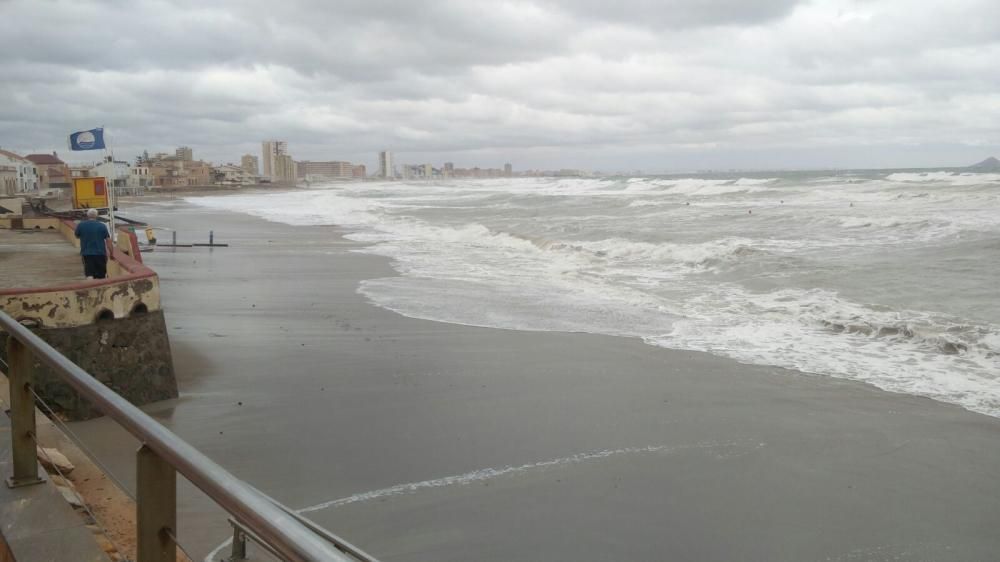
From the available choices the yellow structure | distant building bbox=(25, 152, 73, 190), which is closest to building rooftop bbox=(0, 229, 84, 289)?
the yellow structure

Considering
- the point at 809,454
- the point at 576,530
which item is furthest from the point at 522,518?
the point at 809,454

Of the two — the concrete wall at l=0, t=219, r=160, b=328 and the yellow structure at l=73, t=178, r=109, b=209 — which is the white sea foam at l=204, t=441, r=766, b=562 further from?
the yellow structure at l=73, t=178, r=109, b=209

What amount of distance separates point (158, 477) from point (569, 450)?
14.0ft

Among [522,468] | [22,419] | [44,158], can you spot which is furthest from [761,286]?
[44,158]

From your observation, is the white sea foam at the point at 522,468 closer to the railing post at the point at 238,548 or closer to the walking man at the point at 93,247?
the railing post at the point at 238,548

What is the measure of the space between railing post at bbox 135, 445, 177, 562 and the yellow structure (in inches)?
661

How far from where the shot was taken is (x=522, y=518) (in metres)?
4.69

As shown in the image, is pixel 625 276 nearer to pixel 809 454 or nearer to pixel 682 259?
pixel 682 259

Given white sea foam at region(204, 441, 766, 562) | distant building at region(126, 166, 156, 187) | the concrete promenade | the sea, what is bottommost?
white sea foam at region(204, 441, 766, 562)

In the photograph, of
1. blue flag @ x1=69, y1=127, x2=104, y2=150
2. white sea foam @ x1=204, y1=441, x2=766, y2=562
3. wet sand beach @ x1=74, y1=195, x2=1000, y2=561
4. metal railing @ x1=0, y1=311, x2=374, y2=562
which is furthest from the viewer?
blue flag @ x1=69, y1=127, x2=104, y2=150

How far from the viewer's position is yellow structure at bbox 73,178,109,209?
54.5ft

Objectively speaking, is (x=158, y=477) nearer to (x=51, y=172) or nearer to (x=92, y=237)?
(x=92, y=237)

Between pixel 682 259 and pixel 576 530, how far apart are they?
1497 cm

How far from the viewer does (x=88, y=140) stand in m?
15.4
